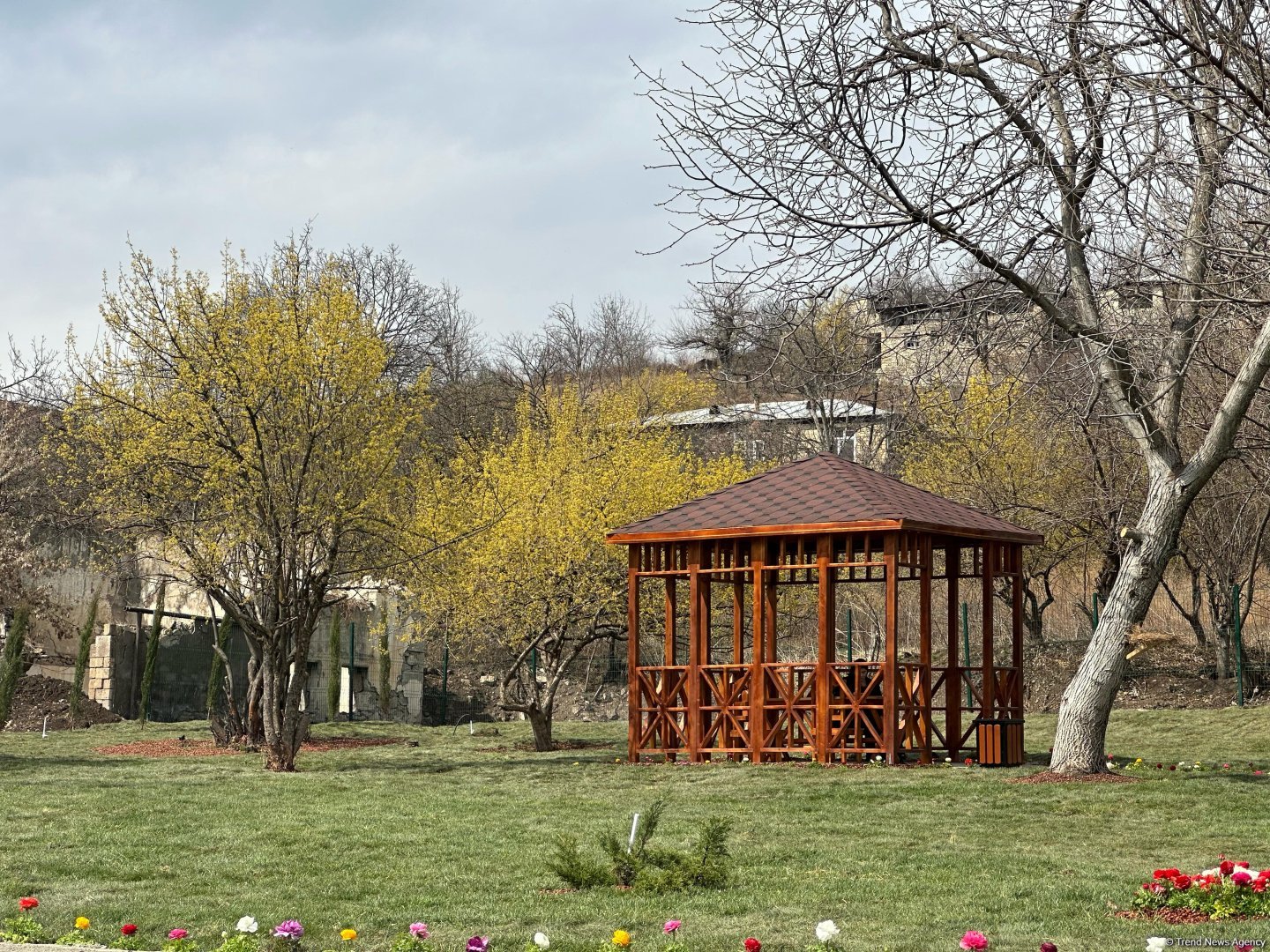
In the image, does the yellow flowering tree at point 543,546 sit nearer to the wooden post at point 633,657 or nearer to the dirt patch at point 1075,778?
the wooden post at point 633,657

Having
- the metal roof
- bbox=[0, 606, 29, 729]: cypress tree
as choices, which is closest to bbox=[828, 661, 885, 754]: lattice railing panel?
bbox=[0, 606, 29, 729]: cypress tree

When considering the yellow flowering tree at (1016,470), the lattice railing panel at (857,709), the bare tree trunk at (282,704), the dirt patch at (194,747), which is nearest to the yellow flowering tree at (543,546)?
the dirt patch at (194,747)

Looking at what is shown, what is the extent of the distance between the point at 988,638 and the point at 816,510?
260 cm

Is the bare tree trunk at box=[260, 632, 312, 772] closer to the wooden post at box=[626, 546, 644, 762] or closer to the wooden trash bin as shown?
the wooden post at box=[626, 546, 644, 762]

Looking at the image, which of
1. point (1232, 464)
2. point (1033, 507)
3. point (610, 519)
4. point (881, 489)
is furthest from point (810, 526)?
point (1232, 464)

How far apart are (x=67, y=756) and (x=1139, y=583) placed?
12.6 metres

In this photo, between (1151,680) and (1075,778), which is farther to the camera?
(1151,680)

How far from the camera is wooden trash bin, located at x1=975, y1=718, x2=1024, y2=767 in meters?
14.8

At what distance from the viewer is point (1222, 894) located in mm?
6215

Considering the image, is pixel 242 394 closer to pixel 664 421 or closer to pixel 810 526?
pixel 810 526

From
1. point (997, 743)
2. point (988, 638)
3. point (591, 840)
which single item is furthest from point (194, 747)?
point (591, 840)

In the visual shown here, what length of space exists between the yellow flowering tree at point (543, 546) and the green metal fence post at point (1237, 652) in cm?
819

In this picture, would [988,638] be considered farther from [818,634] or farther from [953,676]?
[818,634]

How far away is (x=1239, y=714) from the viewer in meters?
20.4
